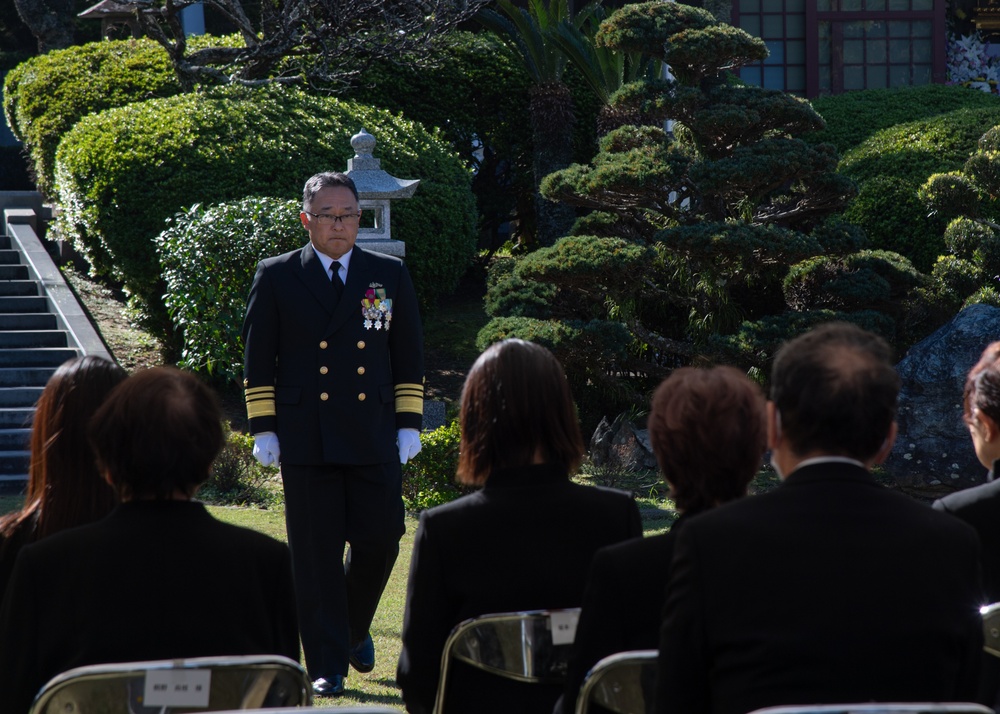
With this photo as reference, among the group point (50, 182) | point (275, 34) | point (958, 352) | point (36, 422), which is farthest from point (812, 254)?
point (50, 182)

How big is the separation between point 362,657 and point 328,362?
43.1 inches

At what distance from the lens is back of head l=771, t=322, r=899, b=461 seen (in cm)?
204

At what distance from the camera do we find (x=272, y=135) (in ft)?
36.4

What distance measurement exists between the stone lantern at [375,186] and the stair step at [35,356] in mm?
3367

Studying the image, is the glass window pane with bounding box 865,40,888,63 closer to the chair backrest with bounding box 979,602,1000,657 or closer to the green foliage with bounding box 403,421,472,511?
the green foliage with bounding box 403,421,472,511

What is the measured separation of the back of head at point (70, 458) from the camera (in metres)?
2.63

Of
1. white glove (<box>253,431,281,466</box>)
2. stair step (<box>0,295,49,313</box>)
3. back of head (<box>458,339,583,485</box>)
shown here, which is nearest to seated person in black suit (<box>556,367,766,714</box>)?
back of head (<box>458,339,583,485</box>)

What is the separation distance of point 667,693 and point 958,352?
272 inches

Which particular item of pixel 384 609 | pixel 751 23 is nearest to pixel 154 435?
pixel 384 609

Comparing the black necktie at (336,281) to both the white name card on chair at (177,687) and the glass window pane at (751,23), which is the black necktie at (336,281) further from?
the glass window pane at (751,23)

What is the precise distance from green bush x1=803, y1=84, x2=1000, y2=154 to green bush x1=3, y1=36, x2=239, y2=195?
244 inches

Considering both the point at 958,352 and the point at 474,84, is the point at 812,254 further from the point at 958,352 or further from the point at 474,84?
the point at 474,84

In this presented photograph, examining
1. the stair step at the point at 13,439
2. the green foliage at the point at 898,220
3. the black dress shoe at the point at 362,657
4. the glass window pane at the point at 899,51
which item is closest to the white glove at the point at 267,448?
the black dress shoe at the point at 362,657

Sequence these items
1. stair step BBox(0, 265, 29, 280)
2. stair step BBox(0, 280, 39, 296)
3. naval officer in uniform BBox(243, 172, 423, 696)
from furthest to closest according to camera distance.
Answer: stair step BBox(0, 265, 29, 280), stair step BBox(0, 280, 39, 296), naval officer in uniform BBox(243, 172, 423, 696)
